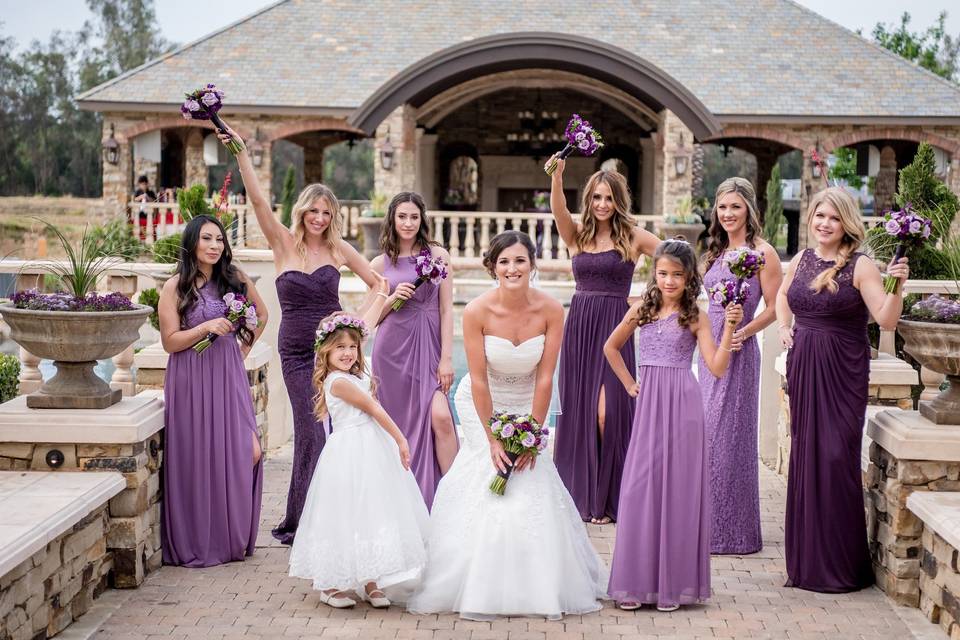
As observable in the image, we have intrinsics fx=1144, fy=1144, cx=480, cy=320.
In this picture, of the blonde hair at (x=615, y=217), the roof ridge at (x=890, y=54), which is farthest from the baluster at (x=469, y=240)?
the blonde hair at (x=615, y=217)

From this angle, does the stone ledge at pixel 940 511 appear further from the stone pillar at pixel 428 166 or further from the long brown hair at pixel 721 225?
the stone pillar at pixel 428 166

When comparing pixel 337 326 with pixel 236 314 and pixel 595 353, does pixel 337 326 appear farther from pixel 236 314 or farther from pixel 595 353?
pixel 595 353

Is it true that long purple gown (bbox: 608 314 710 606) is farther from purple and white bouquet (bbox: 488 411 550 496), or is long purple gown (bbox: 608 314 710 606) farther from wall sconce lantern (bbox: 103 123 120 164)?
wall sconce lantern (bbox: 103 123 120 164)

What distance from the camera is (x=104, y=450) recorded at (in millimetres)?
5465

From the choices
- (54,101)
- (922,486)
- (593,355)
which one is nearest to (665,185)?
(593,355)

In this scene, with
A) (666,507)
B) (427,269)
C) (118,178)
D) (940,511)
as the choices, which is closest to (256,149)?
(118,178)

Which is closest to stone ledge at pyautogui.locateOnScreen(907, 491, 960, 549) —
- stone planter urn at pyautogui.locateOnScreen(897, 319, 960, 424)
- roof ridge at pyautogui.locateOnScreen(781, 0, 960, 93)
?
stone planter urn at pyautogui.locateOnScreen(897, 319, 960, 424)

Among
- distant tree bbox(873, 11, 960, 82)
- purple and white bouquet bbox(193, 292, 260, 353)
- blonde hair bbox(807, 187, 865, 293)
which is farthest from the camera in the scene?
distant tree bbox(873, 11, 960, 82)

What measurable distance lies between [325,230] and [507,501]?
2.01 metres

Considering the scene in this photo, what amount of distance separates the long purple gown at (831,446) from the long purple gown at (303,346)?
8.36 feet

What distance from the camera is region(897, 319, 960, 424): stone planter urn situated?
512 cm

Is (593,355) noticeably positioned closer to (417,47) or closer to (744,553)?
(744,553)

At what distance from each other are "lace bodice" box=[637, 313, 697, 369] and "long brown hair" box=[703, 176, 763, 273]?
131cm

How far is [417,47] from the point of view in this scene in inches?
962
